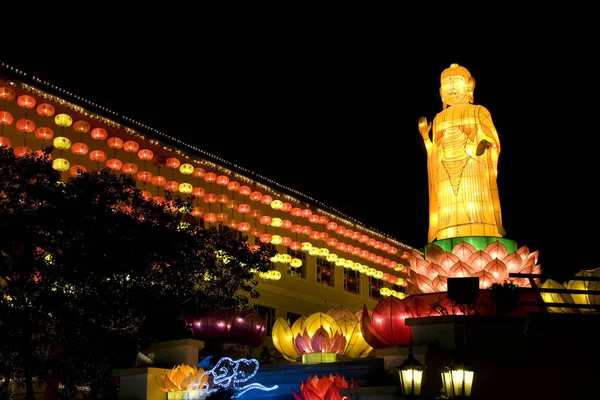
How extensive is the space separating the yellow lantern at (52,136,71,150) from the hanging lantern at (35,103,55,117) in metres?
0.57

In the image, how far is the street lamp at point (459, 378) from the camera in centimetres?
772

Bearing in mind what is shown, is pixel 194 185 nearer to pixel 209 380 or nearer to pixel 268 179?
pixel 268 179

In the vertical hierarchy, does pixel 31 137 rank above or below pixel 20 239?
above

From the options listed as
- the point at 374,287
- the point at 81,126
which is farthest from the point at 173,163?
the point at 374,287

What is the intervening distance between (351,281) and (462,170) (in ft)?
48.4

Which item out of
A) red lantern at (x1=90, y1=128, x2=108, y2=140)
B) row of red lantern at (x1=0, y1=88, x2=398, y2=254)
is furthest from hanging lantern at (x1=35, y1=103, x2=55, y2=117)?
red lantern at (x1=90, y1=128, x2=108, y2=140)

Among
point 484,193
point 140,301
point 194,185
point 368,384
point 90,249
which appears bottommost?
point 368,384

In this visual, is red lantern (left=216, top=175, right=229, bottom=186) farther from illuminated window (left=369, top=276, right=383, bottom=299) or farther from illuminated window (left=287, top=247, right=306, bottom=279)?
illuminated window (left=369, top=276, right=383, bottom=299)

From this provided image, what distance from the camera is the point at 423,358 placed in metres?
10.1

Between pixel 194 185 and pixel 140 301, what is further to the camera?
pixel 194 185

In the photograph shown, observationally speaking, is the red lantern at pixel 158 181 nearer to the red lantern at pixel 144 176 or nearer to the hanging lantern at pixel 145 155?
the red lantern at pixel 144 176

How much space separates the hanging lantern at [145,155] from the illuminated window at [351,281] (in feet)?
40.2

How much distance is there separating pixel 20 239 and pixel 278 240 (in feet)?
38.6

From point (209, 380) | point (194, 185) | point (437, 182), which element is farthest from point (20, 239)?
point (194, 185)
